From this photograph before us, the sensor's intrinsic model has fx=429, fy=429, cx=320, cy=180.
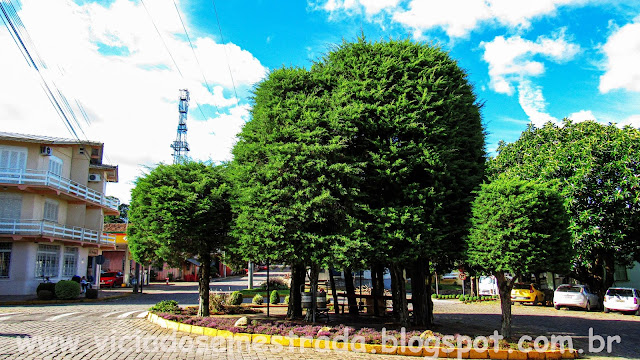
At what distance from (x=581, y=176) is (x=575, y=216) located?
227 centimetres

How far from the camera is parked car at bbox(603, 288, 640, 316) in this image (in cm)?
2330

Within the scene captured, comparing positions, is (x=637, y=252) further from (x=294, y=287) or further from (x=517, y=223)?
(x=294, y=287)

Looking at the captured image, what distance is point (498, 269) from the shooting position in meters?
12.5

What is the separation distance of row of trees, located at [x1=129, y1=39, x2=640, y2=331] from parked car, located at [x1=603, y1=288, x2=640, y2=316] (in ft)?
39.4

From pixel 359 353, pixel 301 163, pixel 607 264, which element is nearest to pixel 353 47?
pixel 301 163

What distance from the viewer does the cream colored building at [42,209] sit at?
2788 cm

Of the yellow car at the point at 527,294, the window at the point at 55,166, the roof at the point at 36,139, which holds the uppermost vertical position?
the roof at the point at 36,139

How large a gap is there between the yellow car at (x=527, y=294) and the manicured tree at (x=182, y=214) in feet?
72.2

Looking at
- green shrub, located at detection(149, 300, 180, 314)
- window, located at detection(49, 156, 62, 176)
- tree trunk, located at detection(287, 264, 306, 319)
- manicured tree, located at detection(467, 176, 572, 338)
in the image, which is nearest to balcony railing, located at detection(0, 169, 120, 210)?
window, located at detection(49, 156, 62, 176)

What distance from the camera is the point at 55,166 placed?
31.8 metres

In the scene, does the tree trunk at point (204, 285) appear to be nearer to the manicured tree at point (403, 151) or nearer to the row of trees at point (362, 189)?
the row of trees at point (362, 189)

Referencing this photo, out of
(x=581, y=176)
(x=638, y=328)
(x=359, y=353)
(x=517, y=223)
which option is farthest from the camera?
(x=581, y=176)

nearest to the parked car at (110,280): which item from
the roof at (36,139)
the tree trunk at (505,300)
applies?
the roof at (36,139)

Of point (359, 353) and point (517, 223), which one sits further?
point (517, 223)
